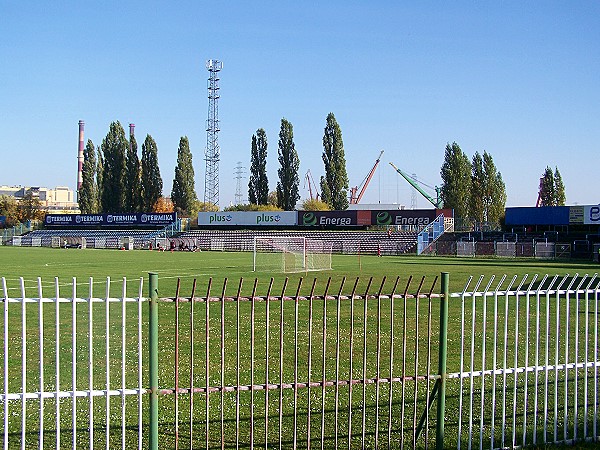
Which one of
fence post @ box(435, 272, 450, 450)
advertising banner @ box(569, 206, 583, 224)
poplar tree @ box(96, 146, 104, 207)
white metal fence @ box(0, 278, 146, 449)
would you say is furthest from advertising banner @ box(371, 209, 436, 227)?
fence post @ box(435, 272, 450, 450)

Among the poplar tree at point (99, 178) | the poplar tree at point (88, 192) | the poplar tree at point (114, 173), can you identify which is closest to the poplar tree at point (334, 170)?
the poplar tree at point (114, 173)

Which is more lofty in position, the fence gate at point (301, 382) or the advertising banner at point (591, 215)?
the advertising banner at point (591, 215)

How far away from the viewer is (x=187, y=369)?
1218cm

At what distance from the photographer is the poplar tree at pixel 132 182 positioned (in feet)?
345

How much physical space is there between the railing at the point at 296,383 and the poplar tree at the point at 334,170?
268 feet

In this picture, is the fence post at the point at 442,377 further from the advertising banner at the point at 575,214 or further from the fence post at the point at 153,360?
the advertising banner at the point at 575,214

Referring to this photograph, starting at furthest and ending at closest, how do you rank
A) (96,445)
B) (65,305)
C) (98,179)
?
(98,179), (65,305), (96,445)

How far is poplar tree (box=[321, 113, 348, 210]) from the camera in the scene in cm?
9925

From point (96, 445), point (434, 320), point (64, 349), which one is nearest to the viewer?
point (96, 445)

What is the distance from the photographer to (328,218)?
280 feet

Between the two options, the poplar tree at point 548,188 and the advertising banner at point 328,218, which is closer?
the advertising banner at point 328,218

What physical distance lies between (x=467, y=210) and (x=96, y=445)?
9204 cm

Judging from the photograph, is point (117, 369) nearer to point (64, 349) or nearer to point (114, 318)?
point (64, 349)

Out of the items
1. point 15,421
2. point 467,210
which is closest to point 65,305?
point 15,421
